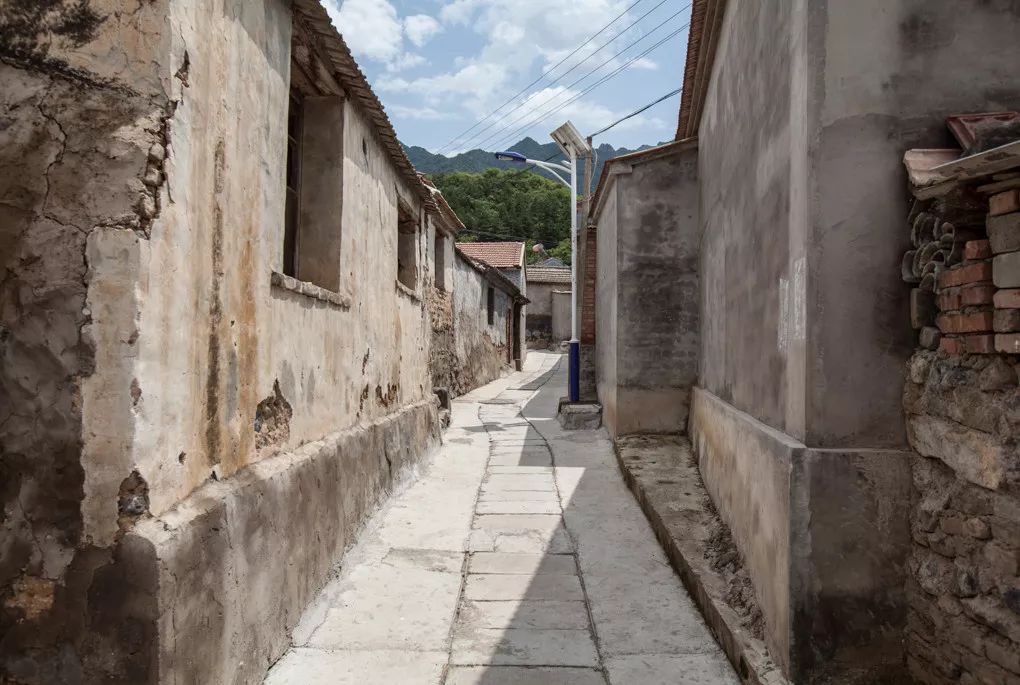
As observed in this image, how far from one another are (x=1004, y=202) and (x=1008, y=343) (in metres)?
0.49

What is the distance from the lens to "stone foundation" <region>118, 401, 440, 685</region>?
2.12m

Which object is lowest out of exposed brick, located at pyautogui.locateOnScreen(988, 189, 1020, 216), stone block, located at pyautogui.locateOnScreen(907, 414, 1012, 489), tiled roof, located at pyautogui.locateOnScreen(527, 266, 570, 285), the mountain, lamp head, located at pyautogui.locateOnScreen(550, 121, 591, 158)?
stone block, located at pyautogui.locateOnScreen(907, 414, 1012, 489)

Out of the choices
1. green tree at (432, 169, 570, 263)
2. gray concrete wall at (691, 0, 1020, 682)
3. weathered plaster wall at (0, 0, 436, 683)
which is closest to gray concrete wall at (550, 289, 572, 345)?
green tree at (432, 169, 570, 263)

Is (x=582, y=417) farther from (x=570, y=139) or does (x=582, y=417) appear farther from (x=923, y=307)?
(x=923, y=307)

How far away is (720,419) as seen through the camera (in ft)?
16.2

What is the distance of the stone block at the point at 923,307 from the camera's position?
2.71 meters

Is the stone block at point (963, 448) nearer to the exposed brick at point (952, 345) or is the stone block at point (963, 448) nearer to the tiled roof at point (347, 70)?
the exposed brick at point (952, 345)

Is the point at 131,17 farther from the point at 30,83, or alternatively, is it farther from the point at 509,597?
the point at 509,597

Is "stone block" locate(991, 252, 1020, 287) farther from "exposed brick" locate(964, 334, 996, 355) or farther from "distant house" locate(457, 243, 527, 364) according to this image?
"distant house" locate(457, 243, 527, 364)

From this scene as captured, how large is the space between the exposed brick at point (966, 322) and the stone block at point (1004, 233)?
22cm

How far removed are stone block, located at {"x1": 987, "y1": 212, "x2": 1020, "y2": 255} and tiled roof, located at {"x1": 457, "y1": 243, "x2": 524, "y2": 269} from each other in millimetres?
23398

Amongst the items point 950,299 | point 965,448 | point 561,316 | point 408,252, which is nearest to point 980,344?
point 950,299

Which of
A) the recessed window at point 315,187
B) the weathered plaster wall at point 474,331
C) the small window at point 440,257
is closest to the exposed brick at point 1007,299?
the recessed window at point 315,187

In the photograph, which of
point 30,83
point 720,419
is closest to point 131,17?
point 30,83
